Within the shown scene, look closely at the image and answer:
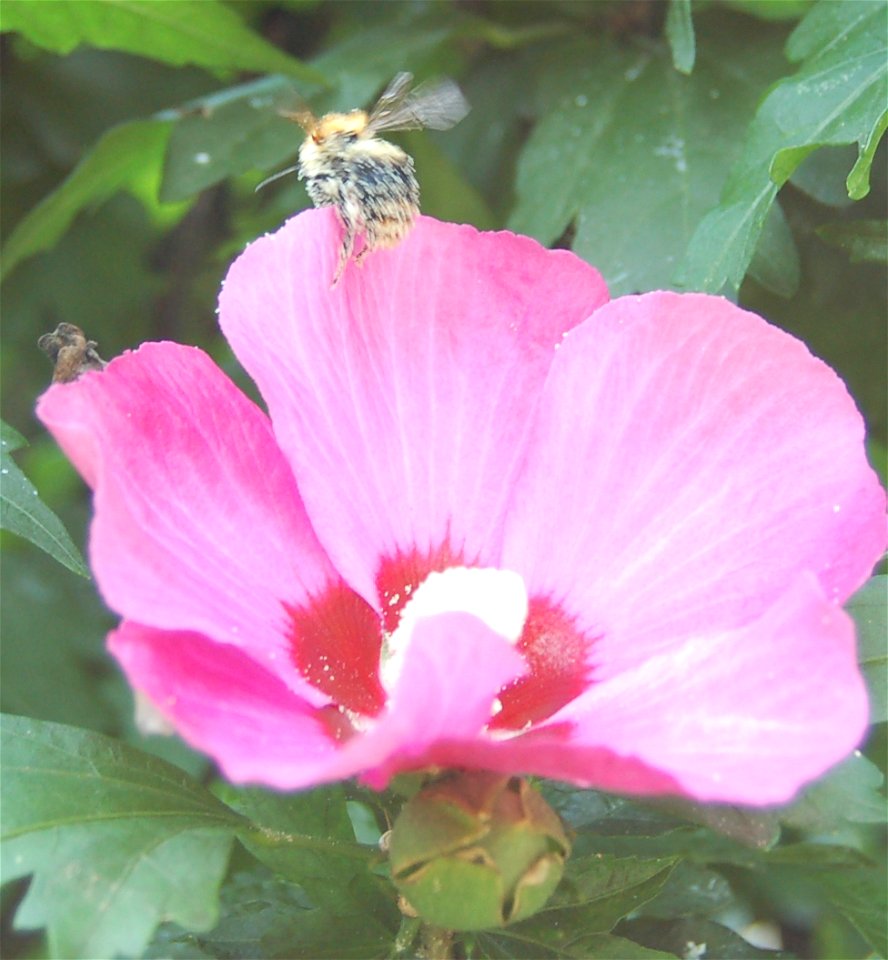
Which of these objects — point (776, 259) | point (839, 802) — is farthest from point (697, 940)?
point (776, 259)

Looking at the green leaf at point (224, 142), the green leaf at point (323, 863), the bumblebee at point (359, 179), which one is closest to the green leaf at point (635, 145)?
the green leaf at point (224, 142)

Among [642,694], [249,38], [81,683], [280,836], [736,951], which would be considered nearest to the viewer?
[642,694]

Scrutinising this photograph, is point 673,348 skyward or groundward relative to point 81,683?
skyward

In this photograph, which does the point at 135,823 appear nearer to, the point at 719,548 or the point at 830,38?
the point at 719,548

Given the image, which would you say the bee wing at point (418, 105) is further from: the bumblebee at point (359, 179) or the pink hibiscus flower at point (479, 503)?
the pink hibiscus flower at point (479, 503)

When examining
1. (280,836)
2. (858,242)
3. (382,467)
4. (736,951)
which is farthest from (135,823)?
(858,242)

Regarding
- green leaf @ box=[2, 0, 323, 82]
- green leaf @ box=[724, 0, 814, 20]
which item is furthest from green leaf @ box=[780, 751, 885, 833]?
green leaf @ box=[2, 0, 323, 82]

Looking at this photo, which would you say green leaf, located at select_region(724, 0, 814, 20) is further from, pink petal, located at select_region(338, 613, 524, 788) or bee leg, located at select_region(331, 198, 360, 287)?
pink petal, located at select_region(338, 613, 524, 788)

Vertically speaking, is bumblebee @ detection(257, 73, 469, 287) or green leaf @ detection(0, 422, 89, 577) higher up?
bumblebee @ detection(257, 73, 469, 287)
